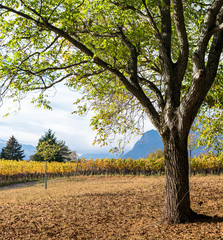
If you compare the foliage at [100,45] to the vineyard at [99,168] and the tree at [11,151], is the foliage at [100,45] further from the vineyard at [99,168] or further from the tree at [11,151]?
the tree at [11,151]

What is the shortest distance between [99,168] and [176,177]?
818 inches

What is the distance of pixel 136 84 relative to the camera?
659cm

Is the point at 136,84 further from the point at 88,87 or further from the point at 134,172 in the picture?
the point at 134,172

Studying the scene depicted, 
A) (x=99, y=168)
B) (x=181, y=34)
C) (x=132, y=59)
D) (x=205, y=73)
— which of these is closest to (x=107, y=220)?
(x=132, y=59)

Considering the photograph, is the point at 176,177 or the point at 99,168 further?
the point at 99,168

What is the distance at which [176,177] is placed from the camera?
603 cm

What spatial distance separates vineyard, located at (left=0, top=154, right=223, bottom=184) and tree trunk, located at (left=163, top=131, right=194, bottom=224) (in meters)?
16.7

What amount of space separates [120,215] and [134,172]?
17.6 m

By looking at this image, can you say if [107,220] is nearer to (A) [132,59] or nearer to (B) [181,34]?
(A) [132,59]

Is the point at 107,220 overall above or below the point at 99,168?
below

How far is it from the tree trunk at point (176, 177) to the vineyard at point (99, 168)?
16.7 meters

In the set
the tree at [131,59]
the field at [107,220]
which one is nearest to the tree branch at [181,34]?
the tree at [131,59]

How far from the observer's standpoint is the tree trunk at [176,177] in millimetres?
6027

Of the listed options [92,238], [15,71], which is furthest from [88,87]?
[92,238]
